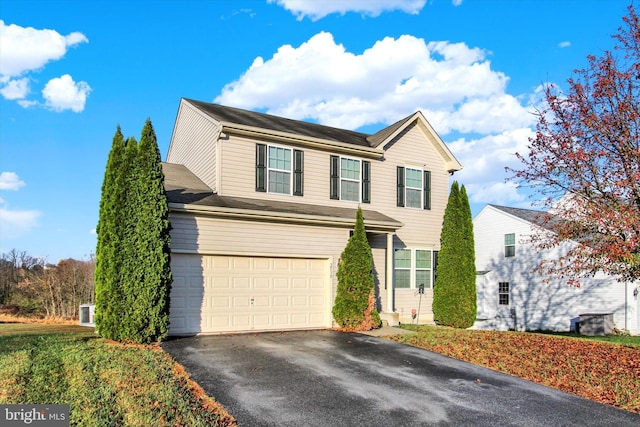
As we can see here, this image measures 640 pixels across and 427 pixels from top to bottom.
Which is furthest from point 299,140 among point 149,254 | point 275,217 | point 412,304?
point 412,304

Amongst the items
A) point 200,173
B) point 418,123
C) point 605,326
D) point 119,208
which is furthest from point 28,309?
point 605,326

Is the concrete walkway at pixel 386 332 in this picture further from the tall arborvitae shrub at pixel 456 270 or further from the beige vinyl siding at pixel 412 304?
the tall arborvitae shrub at pixel 456 270

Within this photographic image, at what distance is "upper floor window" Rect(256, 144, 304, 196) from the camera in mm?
14703

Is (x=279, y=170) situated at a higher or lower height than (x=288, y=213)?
higher

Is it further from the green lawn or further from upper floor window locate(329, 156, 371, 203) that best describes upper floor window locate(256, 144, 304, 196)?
the green lawn

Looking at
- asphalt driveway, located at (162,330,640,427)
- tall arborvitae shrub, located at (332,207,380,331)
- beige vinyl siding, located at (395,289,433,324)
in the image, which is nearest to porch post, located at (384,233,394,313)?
beige vinyl siding, located at (395,289,433,324)

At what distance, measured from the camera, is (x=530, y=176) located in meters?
11.2

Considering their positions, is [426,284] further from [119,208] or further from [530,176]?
[119,208]

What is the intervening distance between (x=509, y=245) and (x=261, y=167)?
17.0m

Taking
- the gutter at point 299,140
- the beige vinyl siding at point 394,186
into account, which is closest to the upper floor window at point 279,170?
the gutter at point 299,140

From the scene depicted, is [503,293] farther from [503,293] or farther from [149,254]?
[149,254]

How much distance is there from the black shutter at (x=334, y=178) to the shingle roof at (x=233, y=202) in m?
0.49

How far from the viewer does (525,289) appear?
24953 millimetres

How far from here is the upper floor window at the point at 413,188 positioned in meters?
17.4
